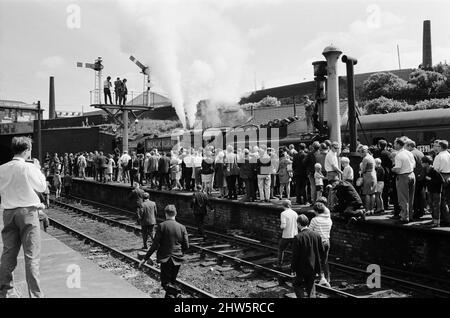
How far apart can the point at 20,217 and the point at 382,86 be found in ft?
122

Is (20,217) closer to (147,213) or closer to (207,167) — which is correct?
(147,213)

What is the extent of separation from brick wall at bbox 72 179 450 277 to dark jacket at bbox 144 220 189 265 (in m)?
3.15

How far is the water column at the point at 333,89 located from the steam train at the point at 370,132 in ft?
3.53

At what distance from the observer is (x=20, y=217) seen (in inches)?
178

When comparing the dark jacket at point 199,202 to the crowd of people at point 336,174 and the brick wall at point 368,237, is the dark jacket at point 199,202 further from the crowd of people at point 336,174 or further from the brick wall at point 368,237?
the crowd of people at point 336,174

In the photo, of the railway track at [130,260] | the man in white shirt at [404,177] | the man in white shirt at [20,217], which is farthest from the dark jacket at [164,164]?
the man in white shirt at [20,217]

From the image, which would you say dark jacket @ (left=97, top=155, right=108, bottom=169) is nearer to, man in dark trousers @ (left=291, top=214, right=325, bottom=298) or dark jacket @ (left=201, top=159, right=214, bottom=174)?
dark jacket @ (left=201, top=159, right=214, bottom=174)

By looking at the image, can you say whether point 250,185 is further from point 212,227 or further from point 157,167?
point 157,167

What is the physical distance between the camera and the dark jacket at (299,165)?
11.6 m

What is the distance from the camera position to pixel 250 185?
44.1 ft
